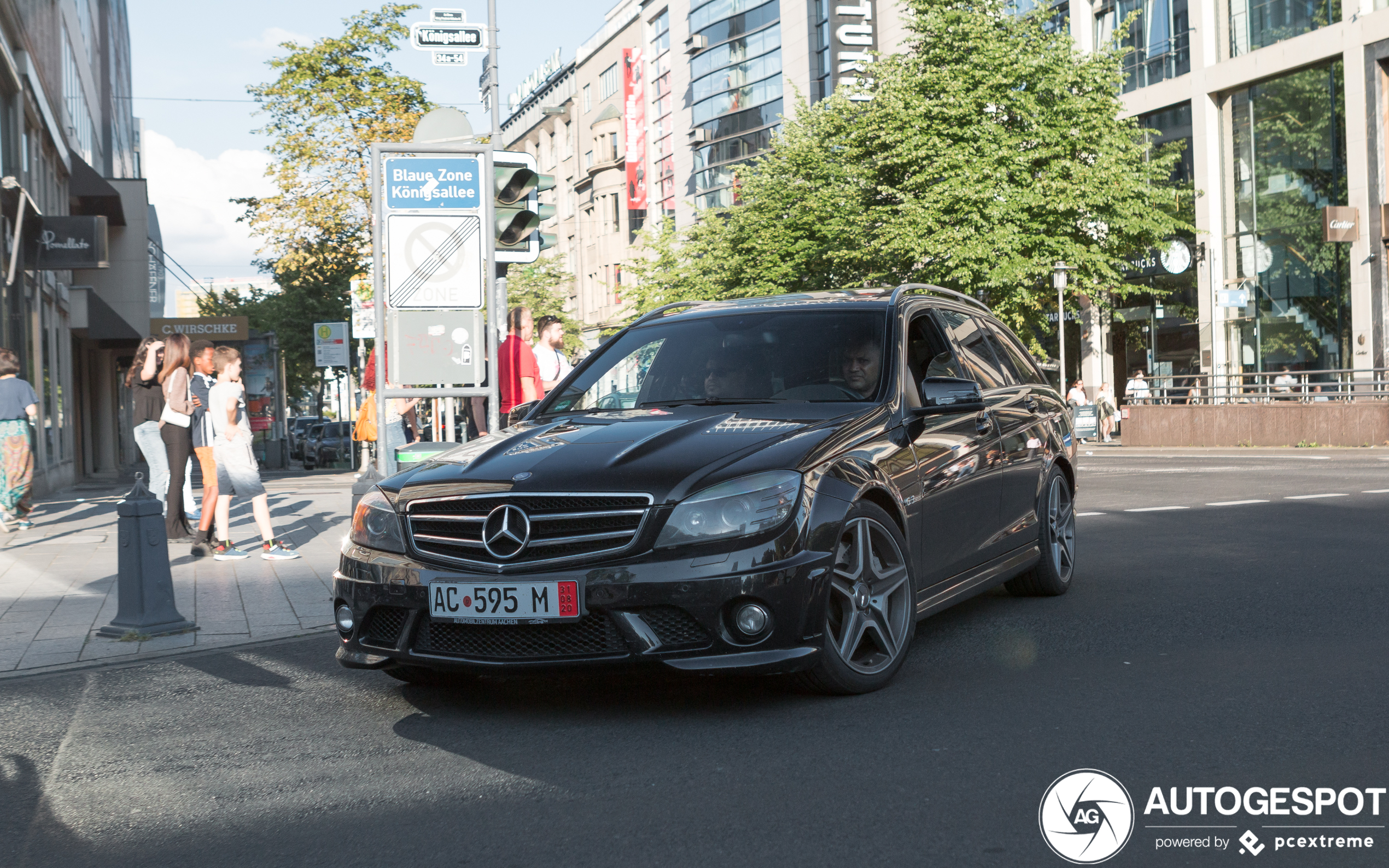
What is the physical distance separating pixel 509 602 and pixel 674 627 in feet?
1.82

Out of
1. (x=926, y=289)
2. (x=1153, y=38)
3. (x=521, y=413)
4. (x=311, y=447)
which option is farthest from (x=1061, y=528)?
(x=311, y=447)

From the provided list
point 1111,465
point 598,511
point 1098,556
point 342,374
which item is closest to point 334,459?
point 342,374

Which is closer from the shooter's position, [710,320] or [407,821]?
[407,821]

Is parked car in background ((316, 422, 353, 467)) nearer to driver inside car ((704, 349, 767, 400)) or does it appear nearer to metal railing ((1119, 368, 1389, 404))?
metal railing ((1119, 368, 1389, 404))

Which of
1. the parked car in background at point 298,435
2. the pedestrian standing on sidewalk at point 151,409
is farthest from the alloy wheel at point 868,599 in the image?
the parked car in background at point 298,435

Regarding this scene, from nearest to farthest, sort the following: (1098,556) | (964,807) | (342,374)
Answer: (964,807) < (1098,556) < (342,374)

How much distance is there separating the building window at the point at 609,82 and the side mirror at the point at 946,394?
7282 cm

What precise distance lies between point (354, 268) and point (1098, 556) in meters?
24.2

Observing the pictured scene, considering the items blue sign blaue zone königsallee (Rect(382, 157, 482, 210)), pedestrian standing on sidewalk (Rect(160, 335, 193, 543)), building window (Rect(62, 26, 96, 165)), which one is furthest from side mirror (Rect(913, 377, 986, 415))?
building window (Rect(62, 26, 96, 165))

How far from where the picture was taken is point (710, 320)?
21.3ft

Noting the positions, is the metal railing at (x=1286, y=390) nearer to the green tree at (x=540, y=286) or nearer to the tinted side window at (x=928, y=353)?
the tinted side window at (x=928, y=353)

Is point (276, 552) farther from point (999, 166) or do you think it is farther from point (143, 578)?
point (999, 166)

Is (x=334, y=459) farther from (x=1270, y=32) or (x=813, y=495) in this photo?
(x=813, y=495)

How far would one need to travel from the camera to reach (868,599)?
5.20 metres
